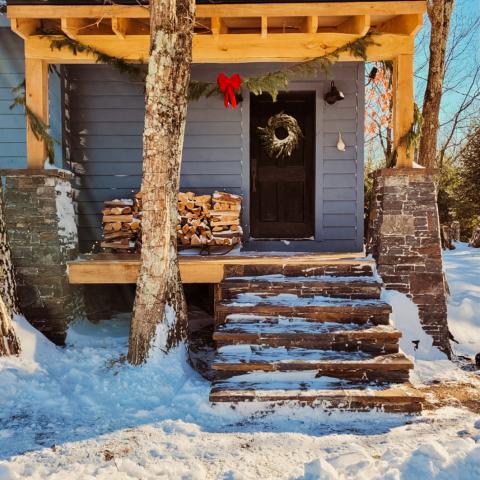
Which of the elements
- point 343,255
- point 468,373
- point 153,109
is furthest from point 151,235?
point 468,373

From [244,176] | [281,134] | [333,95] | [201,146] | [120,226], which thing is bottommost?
[120,226]

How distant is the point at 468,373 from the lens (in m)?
4.82

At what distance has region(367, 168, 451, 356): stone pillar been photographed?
17.3 ft

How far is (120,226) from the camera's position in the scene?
6270 mm

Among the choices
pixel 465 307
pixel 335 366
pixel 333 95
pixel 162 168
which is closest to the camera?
pixel 335 366

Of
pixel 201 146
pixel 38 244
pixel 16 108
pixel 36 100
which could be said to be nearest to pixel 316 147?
pixel 201 146

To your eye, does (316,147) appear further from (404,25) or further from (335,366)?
(335,366)


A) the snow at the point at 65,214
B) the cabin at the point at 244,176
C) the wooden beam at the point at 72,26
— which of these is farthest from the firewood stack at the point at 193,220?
the wooden beam at the point at 72,26

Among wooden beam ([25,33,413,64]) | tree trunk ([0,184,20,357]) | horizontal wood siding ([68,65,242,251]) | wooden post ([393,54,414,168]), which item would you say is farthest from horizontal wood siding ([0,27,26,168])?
wooden post ([393,54,414,168])

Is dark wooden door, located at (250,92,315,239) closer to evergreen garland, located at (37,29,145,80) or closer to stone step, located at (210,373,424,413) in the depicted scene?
evergreen garland, located at (37,29,145,80)

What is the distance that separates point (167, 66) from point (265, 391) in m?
3.00

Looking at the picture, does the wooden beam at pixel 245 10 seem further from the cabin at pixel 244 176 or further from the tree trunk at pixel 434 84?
the tree trunk at pixel 434 84

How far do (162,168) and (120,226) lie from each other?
2.27 metres

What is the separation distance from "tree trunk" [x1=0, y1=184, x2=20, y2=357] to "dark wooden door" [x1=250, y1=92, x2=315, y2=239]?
3.61 meters
